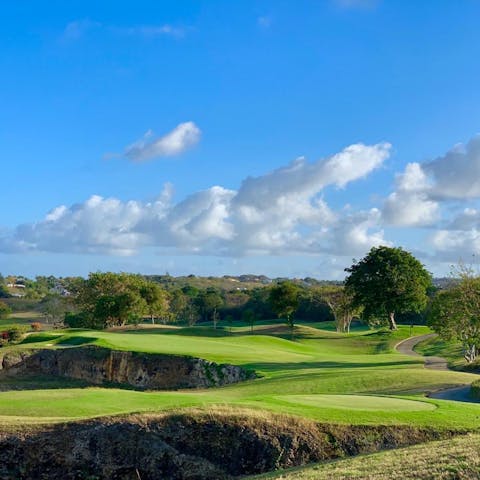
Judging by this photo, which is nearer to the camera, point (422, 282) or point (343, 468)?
point (343, 468)

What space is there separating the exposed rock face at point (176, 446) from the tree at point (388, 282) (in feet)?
187

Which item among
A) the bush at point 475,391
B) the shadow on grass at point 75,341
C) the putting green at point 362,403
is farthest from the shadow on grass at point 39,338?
the bush at point 475,391

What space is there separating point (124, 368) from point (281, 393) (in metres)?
20.9

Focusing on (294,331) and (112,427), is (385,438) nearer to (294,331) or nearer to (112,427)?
(112,427)

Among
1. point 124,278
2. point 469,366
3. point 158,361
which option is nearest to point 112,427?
point 158,361

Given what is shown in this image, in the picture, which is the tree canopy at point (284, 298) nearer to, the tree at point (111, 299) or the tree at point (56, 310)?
the tree at point (111, 299)

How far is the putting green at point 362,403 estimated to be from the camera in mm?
18766

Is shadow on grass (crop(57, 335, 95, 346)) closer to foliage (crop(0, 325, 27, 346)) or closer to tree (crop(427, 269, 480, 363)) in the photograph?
foliage (crop(0, 325, 27, 346))

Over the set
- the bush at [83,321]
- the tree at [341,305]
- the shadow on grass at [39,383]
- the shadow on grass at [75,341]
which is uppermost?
the tree at [341,305]

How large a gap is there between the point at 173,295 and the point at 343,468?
111 meters

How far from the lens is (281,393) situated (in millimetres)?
27031

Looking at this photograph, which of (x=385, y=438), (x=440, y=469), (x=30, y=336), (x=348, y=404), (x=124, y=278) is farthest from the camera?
(x=124, y=278)

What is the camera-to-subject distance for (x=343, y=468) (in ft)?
42.3

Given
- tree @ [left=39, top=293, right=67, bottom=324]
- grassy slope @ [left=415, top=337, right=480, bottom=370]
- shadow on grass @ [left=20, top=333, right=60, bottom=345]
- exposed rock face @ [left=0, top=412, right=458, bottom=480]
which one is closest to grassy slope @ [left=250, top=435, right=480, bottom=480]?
exposed rock face @ [left=0, top=412, right=458, bottom=480]
